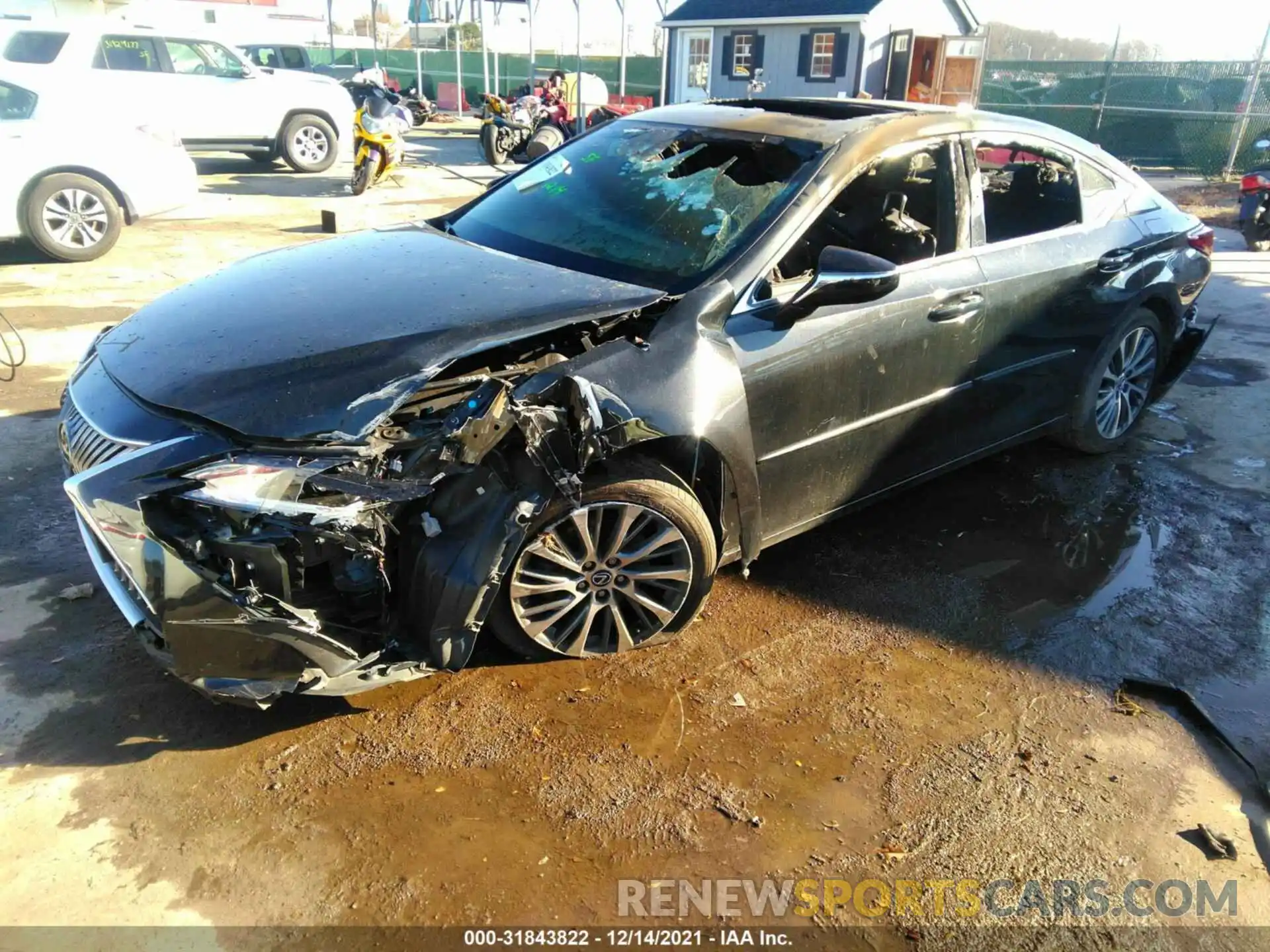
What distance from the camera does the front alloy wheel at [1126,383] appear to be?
4.66m

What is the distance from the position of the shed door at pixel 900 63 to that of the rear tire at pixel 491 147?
11989mm

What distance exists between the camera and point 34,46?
33.9 feet

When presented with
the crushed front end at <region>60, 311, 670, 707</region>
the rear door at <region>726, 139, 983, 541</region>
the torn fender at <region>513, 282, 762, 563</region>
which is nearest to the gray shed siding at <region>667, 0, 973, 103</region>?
the rear door at <region>726, 139, 983, 541</region>

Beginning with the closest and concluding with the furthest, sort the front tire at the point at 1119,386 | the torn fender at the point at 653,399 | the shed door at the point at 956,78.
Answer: the torn fender at the point at 653,399, the front tire at the point at 1119,386, the shed door at the point at 956,78

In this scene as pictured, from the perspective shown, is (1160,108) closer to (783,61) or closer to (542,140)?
(783,61)

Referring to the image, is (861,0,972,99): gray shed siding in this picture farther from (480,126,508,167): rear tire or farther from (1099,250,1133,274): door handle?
(1099,250,1133,274): door handle

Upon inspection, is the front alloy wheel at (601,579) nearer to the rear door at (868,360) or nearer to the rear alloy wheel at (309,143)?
the rear door at (868,360)

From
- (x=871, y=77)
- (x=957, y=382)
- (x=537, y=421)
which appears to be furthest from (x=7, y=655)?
(x=871, y=77)

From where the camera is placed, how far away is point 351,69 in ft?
95.7

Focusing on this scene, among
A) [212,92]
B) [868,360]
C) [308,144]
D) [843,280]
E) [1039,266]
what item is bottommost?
[308,144]

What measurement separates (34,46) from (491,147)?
660 centimetres

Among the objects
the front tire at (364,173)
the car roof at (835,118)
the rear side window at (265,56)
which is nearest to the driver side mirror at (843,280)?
the car roof at (835,118)

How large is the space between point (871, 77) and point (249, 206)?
17.4m

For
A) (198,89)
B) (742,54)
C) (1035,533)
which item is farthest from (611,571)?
(742,54)
